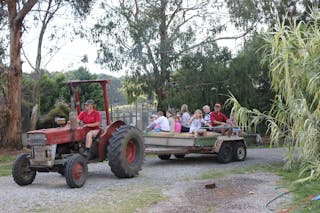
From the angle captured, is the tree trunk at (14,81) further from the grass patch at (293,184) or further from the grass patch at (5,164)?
the grass patch at (293,184)

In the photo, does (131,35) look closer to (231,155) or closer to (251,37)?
(251,37)

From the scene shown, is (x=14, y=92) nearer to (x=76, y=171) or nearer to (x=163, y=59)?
(x=163, y=59)

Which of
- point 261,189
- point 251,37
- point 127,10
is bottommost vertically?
point 261,189

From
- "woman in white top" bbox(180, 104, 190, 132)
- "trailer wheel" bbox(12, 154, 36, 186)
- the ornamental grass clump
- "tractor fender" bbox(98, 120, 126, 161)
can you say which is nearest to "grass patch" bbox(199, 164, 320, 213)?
the ornamental grass clump

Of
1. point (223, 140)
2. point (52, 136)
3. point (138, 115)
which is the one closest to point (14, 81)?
point (138, 115)

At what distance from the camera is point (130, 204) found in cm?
813

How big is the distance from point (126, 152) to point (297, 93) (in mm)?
3990

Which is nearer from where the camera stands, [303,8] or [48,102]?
[303,8]

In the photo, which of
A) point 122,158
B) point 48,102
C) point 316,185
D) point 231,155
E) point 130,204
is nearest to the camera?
point 130,204

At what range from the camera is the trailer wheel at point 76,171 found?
957 cm

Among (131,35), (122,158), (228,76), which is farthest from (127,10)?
(122,158)

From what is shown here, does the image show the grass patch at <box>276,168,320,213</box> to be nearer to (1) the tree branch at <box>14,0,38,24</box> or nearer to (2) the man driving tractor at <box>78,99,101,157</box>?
(2) the man driving tractor at <box>78,99,101,157</box>

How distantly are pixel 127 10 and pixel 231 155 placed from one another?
10.2 metres

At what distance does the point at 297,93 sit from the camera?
9.75 meters
